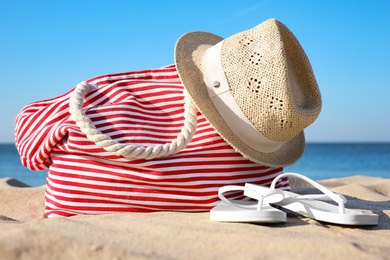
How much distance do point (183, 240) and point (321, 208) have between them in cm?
75

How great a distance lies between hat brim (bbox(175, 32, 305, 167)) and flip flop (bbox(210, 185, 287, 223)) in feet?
0.65

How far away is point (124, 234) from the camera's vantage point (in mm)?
1473

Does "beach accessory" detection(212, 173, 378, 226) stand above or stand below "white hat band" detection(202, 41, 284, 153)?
below

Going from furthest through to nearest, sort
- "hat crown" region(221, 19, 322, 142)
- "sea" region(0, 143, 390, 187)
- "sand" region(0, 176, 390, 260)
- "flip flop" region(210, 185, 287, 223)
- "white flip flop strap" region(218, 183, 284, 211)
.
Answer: "sea" region(0, 143, 390, 187)
"hat crown" region(221, 19, 322, 142)
"white flip flop strap" region(218, 183, 284, 211)
"flip flop" region(210, 185, 287, 223)
"sand" region(0, 176, 390, 260)

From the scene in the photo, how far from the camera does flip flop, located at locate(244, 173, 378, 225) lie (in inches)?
69.4

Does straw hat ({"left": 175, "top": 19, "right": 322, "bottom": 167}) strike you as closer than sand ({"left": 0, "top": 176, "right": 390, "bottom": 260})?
No

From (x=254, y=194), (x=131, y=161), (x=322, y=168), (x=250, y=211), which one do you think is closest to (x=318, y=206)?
(x=254, y=194)

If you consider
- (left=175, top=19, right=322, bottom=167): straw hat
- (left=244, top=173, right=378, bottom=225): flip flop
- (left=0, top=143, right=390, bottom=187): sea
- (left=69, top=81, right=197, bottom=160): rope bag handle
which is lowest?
(left=0, top=143, right=390, bottom=187): sea

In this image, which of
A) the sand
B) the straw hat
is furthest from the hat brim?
the sand

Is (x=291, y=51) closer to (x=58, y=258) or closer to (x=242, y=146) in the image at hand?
(x=242, y=146)

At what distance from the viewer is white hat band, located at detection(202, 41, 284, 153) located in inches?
83.0

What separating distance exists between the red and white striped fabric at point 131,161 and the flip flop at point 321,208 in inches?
7.6

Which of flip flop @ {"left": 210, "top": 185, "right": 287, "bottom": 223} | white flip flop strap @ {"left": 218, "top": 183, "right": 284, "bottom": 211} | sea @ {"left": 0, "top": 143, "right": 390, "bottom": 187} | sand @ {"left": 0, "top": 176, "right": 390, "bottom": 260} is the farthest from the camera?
sea @ {"left": 0, "top": 143, "right": 390, "bottom": 187}

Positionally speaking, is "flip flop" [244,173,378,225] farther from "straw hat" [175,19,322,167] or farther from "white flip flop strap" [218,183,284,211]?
"straw hat" [175,19,322,167]
